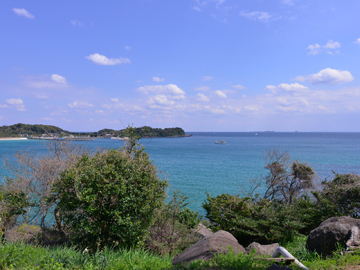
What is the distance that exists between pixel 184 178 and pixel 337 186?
948 inches

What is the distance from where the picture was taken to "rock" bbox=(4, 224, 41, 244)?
791 centimetres

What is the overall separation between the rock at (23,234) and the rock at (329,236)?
8034 millimetres

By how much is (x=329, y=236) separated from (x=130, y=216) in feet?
16.4

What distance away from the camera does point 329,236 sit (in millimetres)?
6074

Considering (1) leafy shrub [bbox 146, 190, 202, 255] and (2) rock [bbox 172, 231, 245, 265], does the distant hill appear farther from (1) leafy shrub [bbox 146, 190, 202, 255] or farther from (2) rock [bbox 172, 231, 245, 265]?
(2) rock [bbox 172, 231, 245, 265]

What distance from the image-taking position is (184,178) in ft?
110

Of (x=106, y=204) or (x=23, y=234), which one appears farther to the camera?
(x=23, y=234)

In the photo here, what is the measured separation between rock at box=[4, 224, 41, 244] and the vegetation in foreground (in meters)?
0.59

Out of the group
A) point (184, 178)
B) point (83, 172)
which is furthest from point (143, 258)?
→ point (184, 178)

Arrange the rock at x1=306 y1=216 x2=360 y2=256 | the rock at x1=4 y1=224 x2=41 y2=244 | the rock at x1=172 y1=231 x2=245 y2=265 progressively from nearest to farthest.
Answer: the rock at x1=172 y1=231 x2=245 y2=265, the rock at x1=306 y1=216 x2=360 y2=256, the rock at x1=4 y1=224 x2=41 y2=244

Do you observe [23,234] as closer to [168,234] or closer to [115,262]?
[168,234]

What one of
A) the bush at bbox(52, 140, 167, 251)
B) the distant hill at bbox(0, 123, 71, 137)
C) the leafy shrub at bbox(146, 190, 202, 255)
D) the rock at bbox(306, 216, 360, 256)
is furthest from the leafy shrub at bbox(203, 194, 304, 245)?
the distant hill at bbox(0, 123, 71, 137)

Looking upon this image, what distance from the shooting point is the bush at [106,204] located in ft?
21.5

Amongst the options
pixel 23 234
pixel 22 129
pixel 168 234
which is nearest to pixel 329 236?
pixel 168 234
